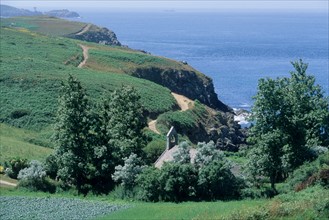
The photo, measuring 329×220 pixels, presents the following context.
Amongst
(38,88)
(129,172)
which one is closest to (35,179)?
(129,172)

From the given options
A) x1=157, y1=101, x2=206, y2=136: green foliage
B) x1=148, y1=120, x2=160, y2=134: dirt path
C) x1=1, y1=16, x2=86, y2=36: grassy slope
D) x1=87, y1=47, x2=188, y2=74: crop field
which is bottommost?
x1=148, y1=120, x2=160, y2=134: dirt path

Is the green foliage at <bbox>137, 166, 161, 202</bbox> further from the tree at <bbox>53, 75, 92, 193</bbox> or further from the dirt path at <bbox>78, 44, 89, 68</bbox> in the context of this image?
the dirt path at <bbox>78, 44, 89, 68</bbox>

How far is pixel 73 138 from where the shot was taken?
1431 inches

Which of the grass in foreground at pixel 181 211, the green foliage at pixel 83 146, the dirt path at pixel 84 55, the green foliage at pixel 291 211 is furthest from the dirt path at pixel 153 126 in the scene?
the green foliage at pixel 291 211

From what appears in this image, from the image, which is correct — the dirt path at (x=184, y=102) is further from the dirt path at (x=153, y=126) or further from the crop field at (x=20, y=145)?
the crop field at (x=20, y=145)

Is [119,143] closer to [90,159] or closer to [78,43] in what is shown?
[90,159]

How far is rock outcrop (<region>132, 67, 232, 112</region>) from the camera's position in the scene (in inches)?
3374

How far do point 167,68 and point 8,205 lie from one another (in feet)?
208

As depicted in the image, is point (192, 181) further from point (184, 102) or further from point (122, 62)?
point (122, 62)

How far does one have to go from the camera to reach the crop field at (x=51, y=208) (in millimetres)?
27703

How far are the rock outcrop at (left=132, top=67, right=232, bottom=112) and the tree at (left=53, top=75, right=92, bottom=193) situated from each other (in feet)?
160

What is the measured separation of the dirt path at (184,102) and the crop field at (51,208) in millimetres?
43281

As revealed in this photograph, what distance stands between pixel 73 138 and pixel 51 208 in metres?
7.89

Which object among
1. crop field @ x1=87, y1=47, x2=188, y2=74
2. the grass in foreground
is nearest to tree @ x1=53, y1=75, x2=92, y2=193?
the grass in foreground
